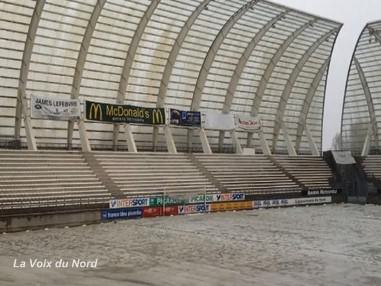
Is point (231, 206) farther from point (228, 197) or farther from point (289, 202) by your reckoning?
point (289, 202)

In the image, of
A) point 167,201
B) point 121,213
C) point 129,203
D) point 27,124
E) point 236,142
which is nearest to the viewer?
point 121,213

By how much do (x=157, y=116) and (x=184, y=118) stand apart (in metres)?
2.92

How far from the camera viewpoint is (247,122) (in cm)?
4812

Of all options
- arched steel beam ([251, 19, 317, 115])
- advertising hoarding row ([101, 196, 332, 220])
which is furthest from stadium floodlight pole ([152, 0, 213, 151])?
arched steel beam ([251, 19, 317, 115])

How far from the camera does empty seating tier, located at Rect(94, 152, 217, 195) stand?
35125 mm

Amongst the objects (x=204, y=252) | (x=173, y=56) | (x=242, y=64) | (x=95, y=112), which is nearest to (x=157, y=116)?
(x=173, y=56)

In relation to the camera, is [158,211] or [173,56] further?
[173,56]

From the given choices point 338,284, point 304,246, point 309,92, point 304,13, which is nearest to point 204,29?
point 304,13

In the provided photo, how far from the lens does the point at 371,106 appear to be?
54125mm

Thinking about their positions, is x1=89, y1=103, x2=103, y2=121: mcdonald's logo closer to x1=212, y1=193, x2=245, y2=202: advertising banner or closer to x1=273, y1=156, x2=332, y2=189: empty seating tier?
x1=212, y1=193, x2=245, y2=202: advertising banner

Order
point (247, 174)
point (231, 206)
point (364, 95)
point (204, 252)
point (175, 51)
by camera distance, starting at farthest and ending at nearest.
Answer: point (364, 95), point (247, 174), point (175, 51), point (231, 206), point (204, 252)

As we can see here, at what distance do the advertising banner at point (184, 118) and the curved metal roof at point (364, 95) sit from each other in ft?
63.3

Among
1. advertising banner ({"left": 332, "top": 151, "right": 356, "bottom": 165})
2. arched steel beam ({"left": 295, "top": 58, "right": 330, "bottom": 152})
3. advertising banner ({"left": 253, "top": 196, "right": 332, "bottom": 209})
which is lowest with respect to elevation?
advertising banner ({"left": 253, "top": 196, "right": 332, "bottom": 209})

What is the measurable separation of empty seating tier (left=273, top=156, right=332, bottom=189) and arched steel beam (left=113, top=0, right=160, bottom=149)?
57.0ft
